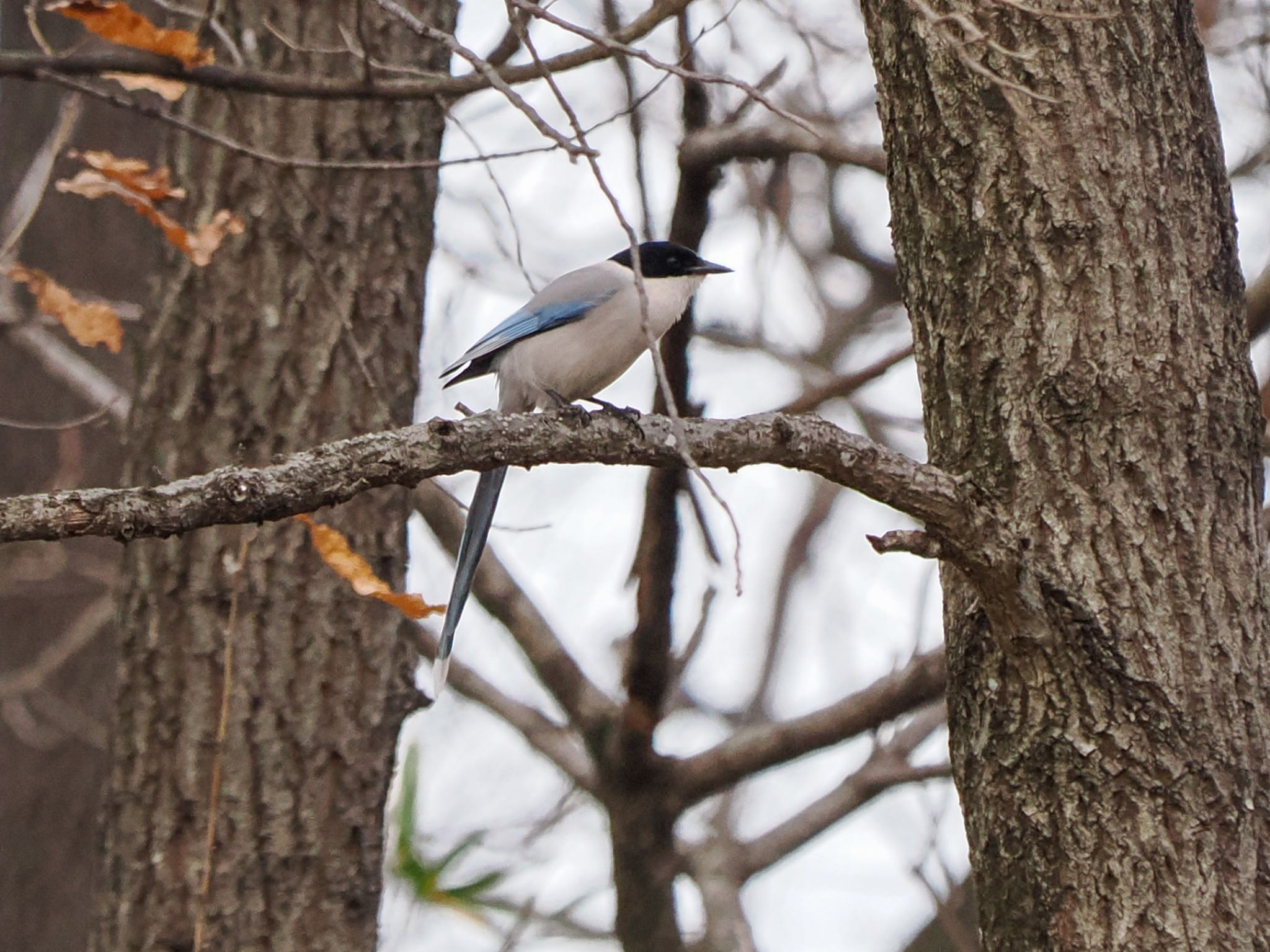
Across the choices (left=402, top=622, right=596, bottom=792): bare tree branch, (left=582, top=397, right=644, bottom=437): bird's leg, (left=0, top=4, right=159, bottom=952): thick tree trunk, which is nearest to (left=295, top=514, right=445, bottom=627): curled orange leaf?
(left=582, top=397, right=644, bottom=437): bird's leg

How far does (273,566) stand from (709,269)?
1.74m

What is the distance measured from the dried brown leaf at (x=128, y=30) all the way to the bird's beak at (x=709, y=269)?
6.40ft

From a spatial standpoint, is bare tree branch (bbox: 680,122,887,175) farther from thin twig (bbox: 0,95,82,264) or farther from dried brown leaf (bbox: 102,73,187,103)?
thin twig (bbox: 0,95,82,264)

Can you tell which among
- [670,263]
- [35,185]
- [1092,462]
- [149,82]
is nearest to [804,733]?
[670,263]

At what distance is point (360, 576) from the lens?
3357mm

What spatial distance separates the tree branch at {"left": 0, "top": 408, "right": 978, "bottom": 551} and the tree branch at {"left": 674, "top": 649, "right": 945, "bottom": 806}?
5.98 ft

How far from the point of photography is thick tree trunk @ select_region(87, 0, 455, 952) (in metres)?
4.27

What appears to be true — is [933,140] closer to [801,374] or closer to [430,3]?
[430,3]

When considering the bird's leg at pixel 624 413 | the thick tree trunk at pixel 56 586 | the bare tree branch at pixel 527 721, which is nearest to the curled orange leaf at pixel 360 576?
the bird's leg at pixel 624 413

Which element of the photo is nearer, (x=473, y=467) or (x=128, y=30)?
(x=473, y=467)

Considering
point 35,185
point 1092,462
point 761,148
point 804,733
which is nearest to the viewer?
point 1092,462

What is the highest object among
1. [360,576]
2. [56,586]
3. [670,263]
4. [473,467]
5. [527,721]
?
[56,586]

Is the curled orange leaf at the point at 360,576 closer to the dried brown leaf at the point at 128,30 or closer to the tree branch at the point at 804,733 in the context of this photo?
the dried brown leaf at the point at 128,30

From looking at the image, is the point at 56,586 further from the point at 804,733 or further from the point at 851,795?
the point at 804,733
